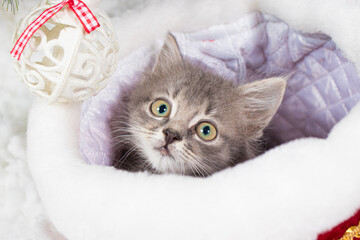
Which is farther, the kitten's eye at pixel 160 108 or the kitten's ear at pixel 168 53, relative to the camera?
the kitten's ear at pixel 168 53

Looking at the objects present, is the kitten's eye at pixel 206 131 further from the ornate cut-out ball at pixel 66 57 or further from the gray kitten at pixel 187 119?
the ornate cut-out ball at pixel 66 57

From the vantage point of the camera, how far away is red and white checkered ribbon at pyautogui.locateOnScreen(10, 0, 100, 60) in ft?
2.59

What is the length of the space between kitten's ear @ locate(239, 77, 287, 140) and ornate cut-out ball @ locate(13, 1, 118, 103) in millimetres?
497

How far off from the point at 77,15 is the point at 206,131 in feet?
1.56

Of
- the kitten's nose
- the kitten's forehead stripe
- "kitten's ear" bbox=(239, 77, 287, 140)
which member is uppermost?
the kitten's forehead stripe

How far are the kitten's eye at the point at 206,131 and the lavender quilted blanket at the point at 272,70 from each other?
1.06 feet

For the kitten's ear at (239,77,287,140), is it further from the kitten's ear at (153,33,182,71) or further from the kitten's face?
the kitten's ear at (153,33,182,71)

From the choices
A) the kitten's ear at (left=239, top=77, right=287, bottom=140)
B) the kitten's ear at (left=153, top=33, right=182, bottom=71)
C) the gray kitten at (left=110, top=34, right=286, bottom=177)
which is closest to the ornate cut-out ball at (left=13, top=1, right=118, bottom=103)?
the gray kitten at (left=110, top=34, right=286, bottom=177)

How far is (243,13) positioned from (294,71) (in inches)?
10.6

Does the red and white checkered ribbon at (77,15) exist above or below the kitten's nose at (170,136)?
above

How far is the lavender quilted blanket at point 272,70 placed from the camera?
1.16 meters

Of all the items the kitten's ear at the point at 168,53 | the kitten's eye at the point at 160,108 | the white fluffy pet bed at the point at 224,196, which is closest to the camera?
the white fluffy pet bed at the point at 224,196

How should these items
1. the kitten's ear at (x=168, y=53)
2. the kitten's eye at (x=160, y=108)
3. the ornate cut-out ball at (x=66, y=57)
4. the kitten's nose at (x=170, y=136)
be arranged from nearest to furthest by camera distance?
1. the ornate cut-out ball at (x=66, y=57)
2. the kitten's nose at (x=170, y=136)
3. the kitten's eye at (x=160, y=108)
4. the kitten's ear at (x=168, y=53)

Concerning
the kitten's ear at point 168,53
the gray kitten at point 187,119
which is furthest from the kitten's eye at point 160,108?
the kitten's ear at point 168,53
